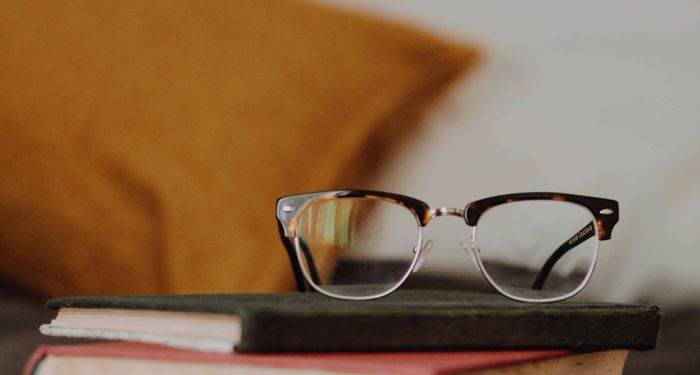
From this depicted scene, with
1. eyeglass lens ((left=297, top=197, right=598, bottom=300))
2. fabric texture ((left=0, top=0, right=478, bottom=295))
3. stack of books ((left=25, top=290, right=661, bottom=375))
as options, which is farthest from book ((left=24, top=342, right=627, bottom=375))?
fabric texture ((left=0, top=0, right=478, bottom=295))

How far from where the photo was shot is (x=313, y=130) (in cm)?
72

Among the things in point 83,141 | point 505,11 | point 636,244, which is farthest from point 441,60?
point 83,141

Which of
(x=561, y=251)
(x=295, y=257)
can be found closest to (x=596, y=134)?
(x=561, y=251)

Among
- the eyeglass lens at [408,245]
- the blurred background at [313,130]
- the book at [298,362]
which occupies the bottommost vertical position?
the book at [298,362]

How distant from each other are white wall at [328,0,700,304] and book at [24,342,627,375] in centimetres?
32

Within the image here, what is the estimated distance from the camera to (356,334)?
353 mm

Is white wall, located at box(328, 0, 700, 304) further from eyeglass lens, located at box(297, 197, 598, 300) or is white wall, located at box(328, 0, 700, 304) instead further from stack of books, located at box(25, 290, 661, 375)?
stack of books, located at box(25, 290, 661, 375)

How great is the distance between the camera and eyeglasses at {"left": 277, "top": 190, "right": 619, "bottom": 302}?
524 millimetres

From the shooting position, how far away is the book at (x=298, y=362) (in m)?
0.33

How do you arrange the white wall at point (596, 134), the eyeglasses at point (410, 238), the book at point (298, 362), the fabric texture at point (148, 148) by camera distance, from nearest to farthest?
the book at point (298, 362) → the eyeglasses at point (410, 238) → the fabric texture at point (148, 148) → the white wall at point (596, 134)

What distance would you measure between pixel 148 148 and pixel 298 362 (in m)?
0.38

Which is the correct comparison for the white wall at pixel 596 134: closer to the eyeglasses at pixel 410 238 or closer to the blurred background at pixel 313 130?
the blurred background at pixel 313 130

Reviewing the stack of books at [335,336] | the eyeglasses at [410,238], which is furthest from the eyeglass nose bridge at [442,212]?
the stack of books at [335,336]

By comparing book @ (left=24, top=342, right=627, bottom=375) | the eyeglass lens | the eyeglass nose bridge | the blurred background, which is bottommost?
book @ (left=24, top=342, right=627, bottom=375)
